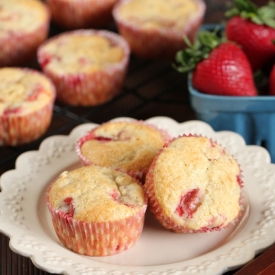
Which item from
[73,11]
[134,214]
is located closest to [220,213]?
[134,214]

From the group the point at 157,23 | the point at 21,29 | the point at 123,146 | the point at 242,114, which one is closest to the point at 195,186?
the point at 123,146

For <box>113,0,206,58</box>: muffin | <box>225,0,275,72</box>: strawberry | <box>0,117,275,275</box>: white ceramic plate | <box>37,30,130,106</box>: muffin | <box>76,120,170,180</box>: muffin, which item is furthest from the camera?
<box>113,0,206,58</box>: muffin

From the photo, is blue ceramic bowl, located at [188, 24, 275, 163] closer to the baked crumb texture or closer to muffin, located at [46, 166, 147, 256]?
muffin, located at [46, 166, 147, 256]

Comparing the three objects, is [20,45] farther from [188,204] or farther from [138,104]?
[188,204]

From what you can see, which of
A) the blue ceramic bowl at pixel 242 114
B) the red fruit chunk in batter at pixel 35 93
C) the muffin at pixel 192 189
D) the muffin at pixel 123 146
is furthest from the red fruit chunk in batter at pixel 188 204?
the red fruit chunk in batter at pixel 35 93

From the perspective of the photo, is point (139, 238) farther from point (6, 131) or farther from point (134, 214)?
point (6, 131)

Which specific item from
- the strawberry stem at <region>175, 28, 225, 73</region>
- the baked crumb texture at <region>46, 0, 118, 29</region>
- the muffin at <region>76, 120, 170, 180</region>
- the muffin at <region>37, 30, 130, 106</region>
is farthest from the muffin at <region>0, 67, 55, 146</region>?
the baked crumb texture at <region>46, 0, 118, 29</region>
